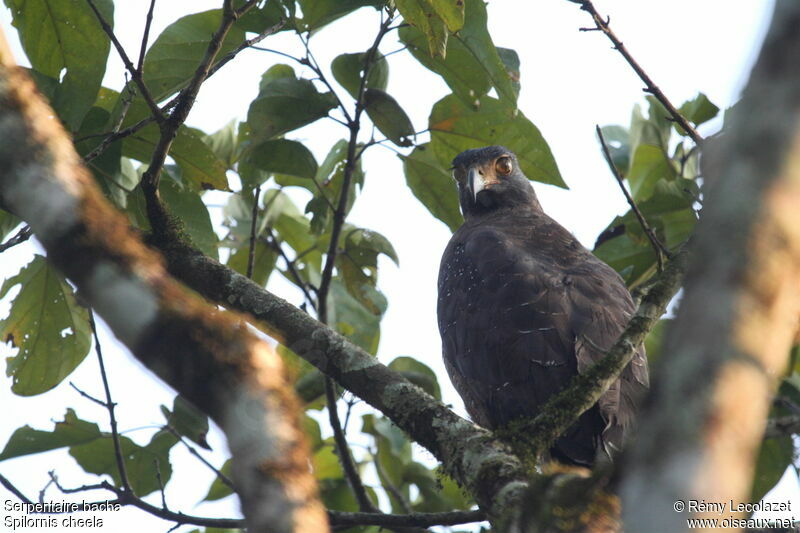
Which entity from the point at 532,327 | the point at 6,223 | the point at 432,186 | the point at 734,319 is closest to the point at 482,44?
the point at 432,186

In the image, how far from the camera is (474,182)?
667 cm

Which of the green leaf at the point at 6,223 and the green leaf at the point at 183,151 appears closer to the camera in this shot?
the green leaf at the point at 6,223

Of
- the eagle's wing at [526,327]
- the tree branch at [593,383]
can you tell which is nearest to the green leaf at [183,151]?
the eagle's wing at [526,327]

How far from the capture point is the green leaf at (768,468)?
3.84 m

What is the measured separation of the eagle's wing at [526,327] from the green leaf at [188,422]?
A: 1539 mm

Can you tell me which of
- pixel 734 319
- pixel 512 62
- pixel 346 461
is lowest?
pixel 734 319

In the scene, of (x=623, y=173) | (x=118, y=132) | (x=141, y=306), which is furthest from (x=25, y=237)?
(x=623, y=173)

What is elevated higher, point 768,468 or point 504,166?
point 504,166

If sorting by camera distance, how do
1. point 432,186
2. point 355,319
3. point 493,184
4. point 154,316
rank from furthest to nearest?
point 493,184 < point 355,319 < point 432,186 < point 154,316

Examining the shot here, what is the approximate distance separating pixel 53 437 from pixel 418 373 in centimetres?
200

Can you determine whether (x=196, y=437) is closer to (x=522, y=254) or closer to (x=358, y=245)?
(x=358, y=245)

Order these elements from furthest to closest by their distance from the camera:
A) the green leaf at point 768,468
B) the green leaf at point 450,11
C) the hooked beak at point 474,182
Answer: the hooked beak at point 474,182 → the green leaf at point 768,468 → the green leaf at point 450,11

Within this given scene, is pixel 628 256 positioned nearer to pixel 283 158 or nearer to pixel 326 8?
pixel 283 158

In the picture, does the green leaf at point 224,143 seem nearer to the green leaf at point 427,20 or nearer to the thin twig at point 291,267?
the thin twig at point 291,267
